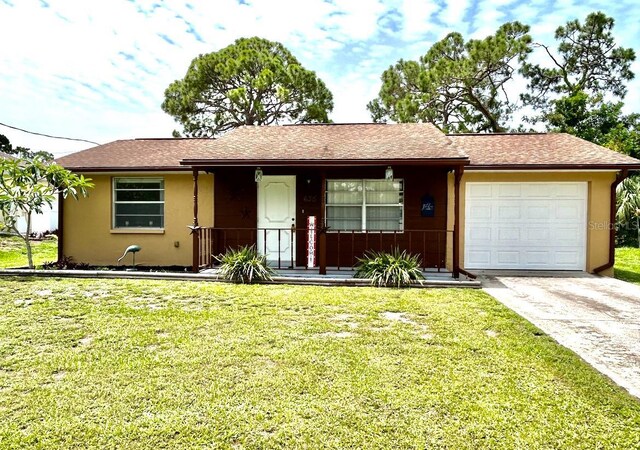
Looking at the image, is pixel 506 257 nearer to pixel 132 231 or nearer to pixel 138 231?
pixel 138 231

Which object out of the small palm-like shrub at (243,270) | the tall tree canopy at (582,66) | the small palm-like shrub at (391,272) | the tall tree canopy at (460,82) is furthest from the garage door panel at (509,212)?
the tall tree canopy at (582,66)

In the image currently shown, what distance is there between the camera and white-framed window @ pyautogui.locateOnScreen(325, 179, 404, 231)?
28.8 ft

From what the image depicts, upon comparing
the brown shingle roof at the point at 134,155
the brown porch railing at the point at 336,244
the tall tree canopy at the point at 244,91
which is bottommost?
the brown porch railing at the point at 336,244

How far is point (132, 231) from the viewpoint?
930 centimetres

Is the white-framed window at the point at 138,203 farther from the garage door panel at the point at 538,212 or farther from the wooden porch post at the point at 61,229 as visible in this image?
the garage door panel at the point at 538,212

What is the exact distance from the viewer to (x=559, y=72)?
69.1 feet

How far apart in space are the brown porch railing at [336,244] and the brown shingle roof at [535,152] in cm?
206

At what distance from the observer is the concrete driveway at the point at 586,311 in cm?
342

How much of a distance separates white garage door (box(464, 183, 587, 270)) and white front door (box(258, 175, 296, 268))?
4.21m

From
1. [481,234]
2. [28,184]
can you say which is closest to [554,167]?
[481,234]

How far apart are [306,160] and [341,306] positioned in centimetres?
340

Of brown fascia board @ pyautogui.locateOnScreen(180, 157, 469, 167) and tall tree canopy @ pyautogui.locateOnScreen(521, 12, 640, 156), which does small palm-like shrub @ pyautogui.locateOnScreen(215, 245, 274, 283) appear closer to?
brown fascia board @ pyautogui.locateOnScreen(180, 157, 469, 167)

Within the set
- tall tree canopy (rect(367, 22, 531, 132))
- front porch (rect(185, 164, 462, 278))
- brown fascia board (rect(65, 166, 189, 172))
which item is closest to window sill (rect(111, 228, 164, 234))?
front porch (rect(185, 164, 462, 278))

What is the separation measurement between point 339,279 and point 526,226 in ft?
16.2
